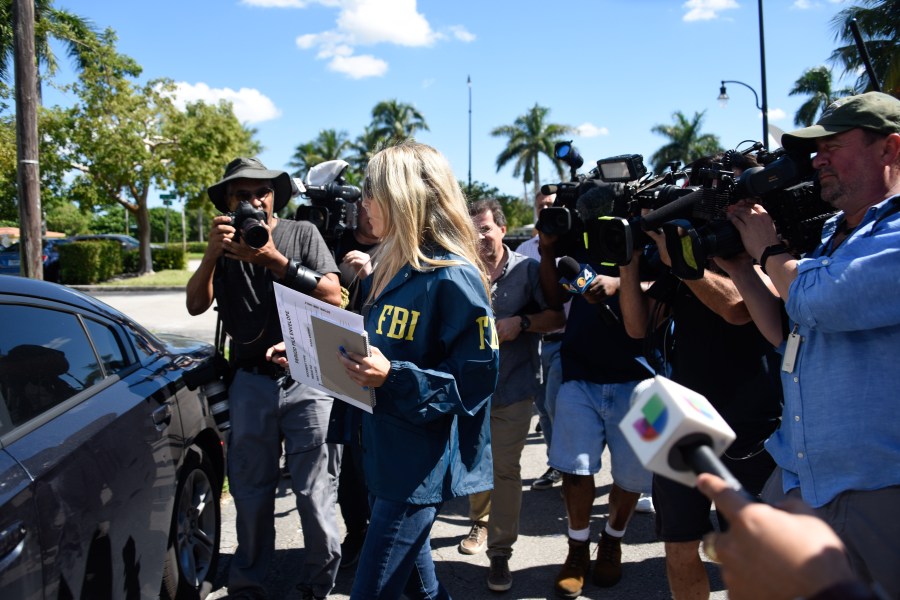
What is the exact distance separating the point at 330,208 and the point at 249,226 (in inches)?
56.8

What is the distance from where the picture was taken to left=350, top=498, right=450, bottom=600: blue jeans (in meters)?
2.25

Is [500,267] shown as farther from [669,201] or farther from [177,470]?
[177,470]

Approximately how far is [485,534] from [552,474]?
3.86 feet

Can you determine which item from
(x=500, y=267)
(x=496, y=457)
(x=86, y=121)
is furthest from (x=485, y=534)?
(x=86, y=121)

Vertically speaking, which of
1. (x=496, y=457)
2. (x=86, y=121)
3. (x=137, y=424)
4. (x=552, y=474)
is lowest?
(x=552, y=474)

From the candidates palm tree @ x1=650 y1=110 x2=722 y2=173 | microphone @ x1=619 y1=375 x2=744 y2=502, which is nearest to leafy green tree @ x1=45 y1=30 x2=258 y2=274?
microphone @ x1=619 y1=375 x2=744 y2=502


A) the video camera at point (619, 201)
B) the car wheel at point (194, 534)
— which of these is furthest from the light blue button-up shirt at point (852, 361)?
the car wheel at point (194, 534)

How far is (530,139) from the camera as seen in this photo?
4966cm

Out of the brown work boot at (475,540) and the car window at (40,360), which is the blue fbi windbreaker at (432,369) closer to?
the car window at (40,360)

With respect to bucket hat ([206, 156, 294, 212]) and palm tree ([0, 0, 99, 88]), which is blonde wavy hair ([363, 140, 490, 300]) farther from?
palm tree ([0, 0, 99, 88])

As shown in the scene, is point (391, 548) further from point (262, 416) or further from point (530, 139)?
point (530, 139)

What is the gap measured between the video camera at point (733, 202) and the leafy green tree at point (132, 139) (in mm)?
24582

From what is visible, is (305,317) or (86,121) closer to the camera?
(305,317)

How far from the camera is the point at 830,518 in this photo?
1891 mm
